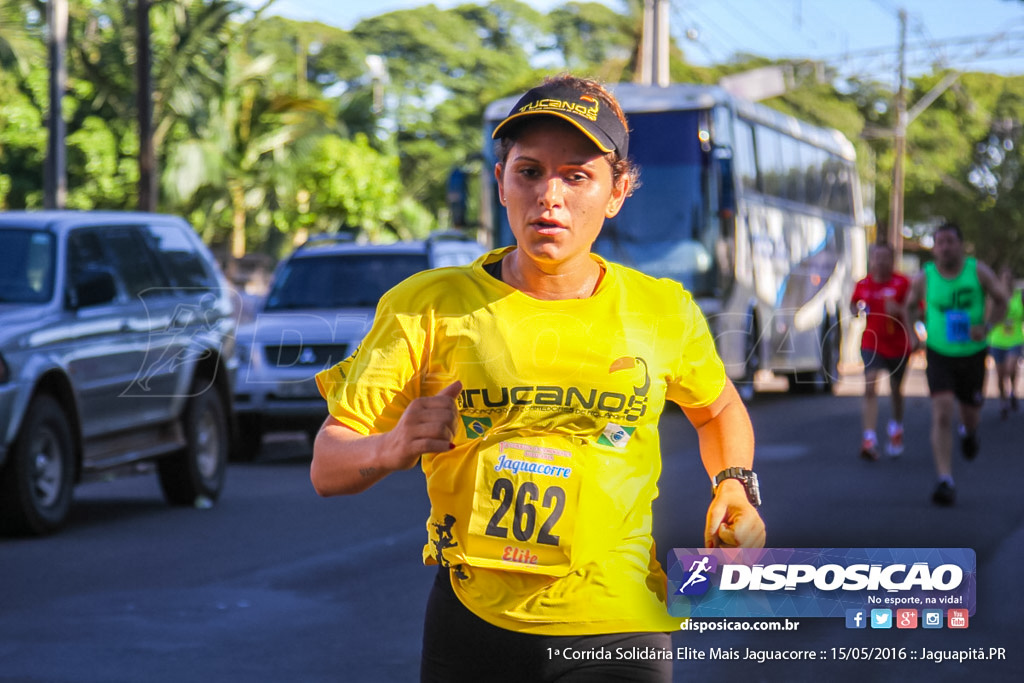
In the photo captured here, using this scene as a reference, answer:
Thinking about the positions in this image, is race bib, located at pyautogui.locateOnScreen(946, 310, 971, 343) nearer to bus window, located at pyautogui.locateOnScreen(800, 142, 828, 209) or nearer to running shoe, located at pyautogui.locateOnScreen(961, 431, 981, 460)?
running shoe, located at pyautogui.locateOnScreen(961, 431, 981, 460)

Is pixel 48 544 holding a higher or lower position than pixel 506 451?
lower

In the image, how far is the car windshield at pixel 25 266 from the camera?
9.84 metres

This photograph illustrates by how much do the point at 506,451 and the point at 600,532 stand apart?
22 cm

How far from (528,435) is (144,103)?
63.7 ft

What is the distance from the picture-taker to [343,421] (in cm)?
276

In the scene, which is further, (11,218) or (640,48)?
(640,48)

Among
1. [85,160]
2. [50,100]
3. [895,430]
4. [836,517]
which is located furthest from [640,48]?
[836,517]

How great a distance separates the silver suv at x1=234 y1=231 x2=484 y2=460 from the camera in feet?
48.3

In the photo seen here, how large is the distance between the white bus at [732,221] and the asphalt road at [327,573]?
563 centimetres

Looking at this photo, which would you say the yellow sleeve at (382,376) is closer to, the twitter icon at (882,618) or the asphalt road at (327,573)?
the twitter icon at (882,618)

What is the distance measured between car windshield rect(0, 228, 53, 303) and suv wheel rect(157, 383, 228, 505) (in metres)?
1.76

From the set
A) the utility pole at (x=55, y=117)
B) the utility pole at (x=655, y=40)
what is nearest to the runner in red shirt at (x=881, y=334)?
the utility pole at (x=55, y=117)

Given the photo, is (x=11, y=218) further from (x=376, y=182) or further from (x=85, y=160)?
(x=376, y=182)

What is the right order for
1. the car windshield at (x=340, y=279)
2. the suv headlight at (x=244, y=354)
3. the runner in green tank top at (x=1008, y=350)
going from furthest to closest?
the runner in green tank top at (x=1008, y=350)
the car windshield at (x=340, y=279)
the suv headlight at (x=244, y=354)
